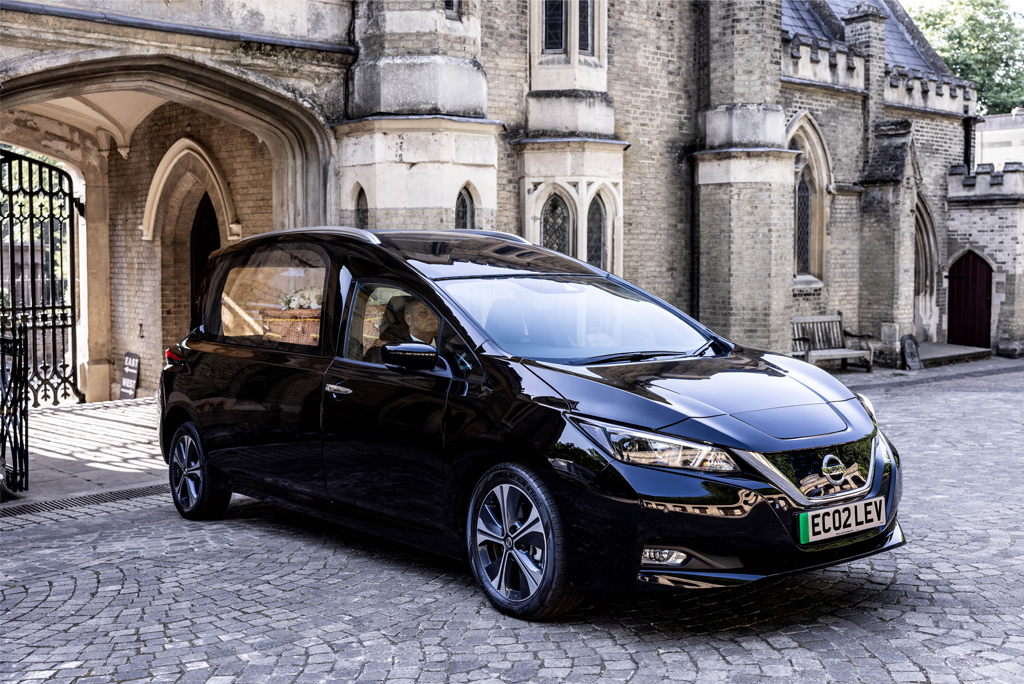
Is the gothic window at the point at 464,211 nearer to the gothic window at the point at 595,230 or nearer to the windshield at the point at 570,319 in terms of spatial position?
the gothic window at the point at 595,230

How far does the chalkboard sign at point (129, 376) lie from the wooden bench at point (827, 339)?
10511mm

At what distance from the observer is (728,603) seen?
16.3ft

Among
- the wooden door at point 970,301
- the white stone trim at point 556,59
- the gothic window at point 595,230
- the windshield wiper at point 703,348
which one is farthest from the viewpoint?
the wooden door at point 970,301

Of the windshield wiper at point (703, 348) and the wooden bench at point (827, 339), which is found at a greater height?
the windshield wiper at point (703, 348)

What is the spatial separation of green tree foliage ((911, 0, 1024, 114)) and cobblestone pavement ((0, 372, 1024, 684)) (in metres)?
38.9

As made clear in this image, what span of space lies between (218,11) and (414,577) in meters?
7.27

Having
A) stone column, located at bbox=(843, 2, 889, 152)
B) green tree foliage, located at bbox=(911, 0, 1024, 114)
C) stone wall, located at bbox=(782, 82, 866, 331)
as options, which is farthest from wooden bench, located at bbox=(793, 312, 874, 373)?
green tree foliage, located at bbox=(911, 0, 1024, 114)

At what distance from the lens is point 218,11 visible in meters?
10.7

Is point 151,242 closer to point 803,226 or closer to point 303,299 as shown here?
point 803,226

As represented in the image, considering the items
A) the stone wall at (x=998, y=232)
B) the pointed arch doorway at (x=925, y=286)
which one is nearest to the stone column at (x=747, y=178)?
the pointed arch doorway at (x=925, y=286)

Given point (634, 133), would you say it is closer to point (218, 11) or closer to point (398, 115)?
point (398, 115)

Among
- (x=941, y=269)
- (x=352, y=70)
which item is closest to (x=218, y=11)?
(x=352, y=70)

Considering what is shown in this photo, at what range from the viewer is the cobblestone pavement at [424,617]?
13.7ft

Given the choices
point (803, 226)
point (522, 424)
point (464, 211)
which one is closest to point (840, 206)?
point (803, 226)
